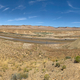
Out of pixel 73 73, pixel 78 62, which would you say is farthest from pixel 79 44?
pixel 73 73

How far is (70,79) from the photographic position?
19.2 ft

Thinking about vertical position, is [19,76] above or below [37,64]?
above

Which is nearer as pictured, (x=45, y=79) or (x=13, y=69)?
(x=45, y=79)

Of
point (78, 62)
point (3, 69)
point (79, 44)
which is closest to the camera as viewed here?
point (3, 69)

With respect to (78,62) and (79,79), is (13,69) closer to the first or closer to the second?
(79,79)

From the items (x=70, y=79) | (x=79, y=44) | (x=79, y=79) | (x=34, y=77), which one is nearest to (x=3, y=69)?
(x=34, y=77)

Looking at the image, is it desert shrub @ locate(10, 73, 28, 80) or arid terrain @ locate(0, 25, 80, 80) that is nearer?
desert shrub @ locate(10, 73, 28, 80)

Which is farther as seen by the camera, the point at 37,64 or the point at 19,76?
the point at 37,64

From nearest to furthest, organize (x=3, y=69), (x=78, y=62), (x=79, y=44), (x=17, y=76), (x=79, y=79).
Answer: (x=79, y=79)
(x=17, y=76)
(x=3, y=69)
(x=78, y=62)
(x=79, y=44)

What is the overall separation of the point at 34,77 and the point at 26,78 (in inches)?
27.0

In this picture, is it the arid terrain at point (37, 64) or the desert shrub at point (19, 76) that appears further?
the arid terrain at point (37, 64)

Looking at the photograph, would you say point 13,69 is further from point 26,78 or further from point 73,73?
point 73,73

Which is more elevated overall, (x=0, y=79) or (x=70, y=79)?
(x=70, y=79)

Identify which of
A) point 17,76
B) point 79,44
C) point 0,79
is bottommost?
point 0,79
